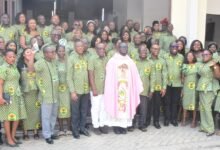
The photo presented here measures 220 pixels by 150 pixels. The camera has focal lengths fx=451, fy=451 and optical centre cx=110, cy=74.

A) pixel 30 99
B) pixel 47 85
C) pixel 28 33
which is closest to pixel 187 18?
pixel 28 33

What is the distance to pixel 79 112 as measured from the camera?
8.42m

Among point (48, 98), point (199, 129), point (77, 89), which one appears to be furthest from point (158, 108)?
point (48, 98)

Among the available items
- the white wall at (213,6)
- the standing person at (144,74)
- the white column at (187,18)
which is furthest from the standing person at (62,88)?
the white wall at (213,6)

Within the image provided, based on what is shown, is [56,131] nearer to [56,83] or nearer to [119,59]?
[56,83]

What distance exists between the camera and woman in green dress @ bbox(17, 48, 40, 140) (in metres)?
7.80

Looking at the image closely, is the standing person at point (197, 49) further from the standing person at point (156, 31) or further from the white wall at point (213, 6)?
the white wall at point (213, 6)

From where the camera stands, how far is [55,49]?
8.01 metres

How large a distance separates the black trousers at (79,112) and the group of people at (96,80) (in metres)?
0.02

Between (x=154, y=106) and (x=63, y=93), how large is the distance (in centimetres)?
203

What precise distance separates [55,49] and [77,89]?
84 centimetres

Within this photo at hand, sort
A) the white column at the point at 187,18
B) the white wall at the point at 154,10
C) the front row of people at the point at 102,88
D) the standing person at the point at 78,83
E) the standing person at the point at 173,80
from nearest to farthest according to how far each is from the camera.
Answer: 1. the front row of people at the point at 102,88
2. the standing person at the point at 78,83
3. the standing person at the point at 173,80
4. the white column at the point at 187,18
5. the white wall at the point at 154,10

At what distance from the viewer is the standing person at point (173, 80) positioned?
30.1ft

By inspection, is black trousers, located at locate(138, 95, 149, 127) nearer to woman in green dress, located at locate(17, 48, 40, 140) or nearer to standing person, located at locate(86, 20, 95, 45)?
standing person, located at locate(86, 20, 95, 45)

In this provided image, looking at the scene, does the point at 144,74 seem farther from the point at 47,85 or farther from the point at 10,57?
the point at 10,57
